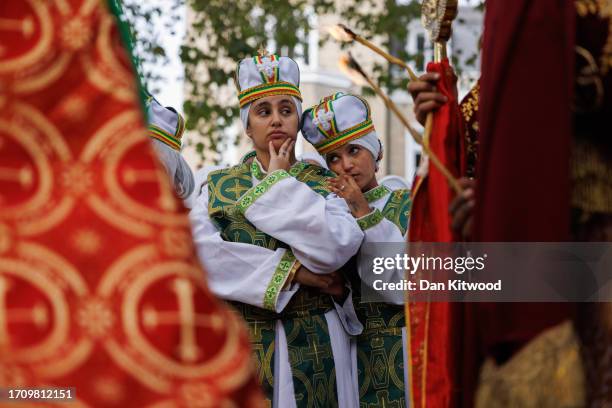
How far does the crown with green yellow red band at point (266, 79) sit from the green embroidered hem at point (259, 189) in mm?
643

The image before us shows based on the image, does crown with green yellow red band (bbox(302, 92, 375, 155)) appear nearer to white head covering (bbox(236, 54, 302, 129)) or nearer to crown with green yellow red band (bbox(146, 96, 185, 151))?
white head covering (bbox(236, 54, 302, 129))

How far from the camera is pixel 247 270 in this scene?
4.90m

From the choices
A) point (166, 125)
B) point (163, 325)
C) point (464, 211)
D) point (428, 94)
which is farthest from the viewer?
point (166, 125)

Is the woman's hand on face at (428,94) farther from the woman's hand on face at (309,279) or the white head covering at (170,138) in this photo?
the white head covering at (170,138)

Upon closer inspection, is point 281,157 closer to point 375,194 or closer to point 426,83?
point 375,194

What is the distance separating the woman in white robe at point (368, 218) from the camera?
526 cm

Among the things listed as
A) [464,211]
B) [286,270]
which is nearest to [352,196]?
[286,270]

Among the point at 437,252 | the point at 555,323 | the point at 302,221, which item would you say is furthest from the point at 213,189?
the point at 555,323

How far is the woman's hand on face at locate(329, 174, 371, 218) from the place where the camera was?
17.3 feet

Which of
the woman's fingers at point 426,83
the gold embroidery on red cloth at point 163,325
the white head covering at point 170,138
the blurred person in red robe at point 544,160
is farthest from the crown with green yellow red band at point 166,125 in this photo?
the gold embroidery on red cloth at point 163,325

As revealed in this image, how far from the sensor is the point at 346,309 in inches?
205

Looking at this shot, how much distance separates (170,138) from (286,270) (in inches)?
54.9

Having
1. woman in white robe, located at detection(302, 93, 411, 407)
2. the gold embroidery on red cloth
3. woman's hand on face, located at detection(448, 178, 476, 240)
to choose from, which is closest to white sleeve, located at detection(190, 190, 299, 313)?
woman in white robe, located at detection(302, 93, 411, 407)

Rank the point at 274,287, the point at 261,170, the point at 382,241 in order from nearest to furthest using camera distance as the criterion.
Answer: the point at 274,287 → the point at 382,241 → the point at 261,170
